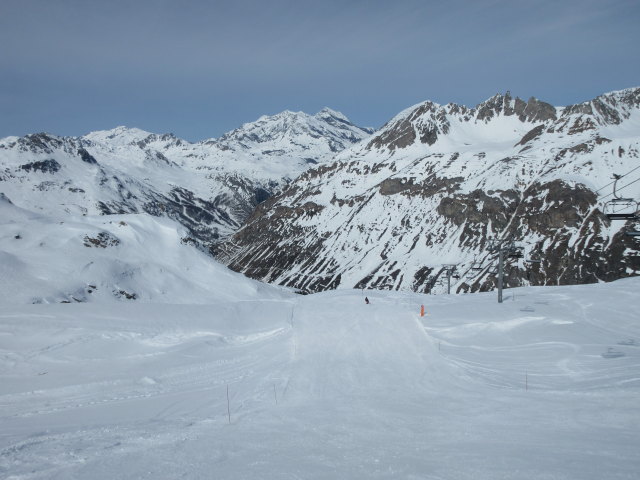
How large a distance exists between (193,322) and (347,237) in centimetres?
15725

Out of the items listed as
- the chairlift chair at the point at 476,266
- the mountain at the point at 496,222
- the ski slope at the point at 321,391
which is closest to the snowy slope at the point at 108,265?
the ski slope at the point at 321,391

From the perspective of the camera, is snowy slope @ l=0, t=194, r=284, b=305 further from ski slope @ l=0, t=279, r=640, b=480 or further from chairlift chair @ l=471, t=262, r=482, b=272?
chairlift chair @ l=471, t=262, r=482, b=272

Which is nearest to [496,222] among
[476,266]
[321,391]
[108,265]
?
[476,266]

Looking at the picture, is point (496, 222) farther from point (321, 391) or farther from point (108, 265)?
point (321, 391)

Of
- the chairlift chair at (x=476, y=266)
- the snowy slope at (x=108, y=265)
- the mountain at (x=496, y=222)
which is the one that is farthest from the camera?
the chairlift chair at (x=476, y=266)

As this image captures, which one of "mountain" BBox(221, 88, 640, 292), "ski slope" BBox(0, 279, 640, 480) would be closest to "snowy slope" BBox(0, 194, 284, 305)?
"ski slope" BBox(0, 279, 640, 480)

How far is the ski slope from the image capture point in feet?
28.5

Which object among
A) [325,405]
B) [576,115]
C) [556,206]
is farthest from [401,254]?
[325,405]

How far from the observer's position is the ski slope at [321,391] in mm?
8688

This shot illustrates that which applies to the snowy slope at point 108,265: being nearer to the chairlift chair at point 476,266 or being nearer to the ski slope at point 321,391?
the ski slope at point 321,391

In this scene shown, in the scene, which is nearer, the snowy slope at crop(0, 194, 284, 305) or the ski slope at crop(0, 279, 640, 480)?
the ski slope at crop(0, 279, 640, 480)

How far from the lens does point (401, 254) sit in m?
154

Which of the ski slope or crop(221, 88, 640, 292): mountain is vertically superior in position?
crop(221, 88, 640, 292): mountain

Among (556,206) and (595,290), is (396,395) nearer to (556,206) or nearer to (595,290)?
(595,290)
